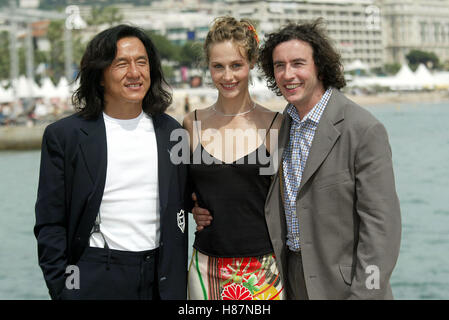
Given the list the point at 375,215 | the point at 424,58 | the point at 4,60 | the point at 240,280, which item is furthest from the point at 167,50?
the point at 375,215

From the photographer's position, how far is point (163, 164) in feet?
9.81

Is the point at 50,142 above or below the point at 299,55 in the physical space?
below

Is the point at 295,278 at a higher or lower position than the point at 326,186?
lower

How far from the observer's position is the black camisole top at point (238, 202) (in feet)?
10.4

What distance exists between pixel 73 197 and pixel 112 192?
169mm

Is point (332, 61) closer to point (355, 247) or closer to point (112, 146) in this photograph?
point (355, 247)

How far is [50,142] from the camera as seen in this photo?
9.47ft

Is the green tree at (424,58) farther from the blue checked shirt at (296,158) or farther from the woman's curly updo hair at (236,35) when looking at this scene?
the blue checked shirt at (296,158)

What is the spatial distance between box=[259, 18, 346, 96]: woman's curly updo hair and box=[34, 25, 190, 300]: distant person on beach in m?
0.62

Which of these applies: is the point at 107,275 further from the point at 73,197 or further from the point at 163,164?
the point at 163,164

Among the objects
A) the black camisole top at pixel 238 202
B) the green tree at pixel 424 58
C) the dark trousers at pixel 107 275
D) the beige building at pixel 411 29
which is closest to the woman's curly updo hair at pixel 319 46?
the black camisole top at pixel 238 202

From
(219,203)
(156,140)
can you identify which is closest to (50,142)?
(156,140)

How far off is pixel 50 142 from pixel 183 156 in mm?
636

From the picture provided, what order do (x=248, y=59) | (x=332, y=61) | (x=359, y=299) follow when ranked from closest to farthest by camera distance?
(x=359, y=299) → (x=332, y=61) → (x=248, y=59)
